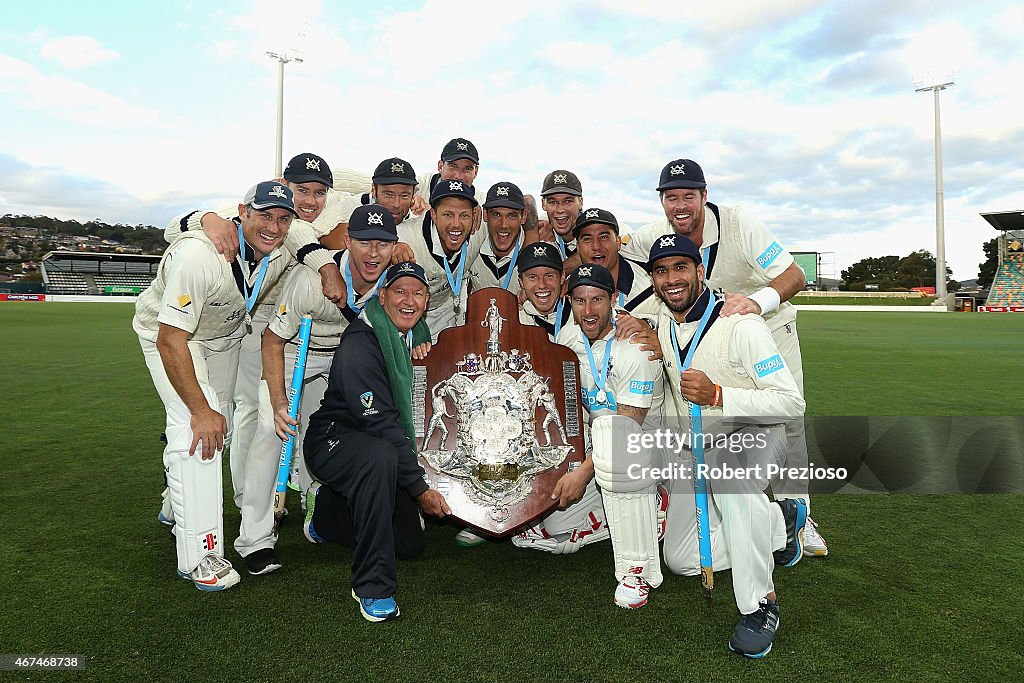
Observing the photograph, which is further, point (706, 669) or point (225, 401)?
point (225, 401)

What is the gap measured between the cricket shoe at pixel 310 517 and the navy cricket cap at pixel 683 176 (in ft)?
10.7

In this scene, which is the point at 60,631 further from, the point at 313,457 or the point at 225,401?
the point at 225,401

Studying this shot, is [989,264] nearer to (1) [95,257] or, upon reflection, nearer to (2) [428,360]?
(2) [428,360]

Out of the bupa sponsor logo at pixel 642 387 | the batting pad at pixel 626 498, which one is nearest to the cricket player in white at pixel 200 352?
the batting pad at pixel 626 498

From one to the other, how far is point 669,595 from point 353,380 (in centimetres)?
220

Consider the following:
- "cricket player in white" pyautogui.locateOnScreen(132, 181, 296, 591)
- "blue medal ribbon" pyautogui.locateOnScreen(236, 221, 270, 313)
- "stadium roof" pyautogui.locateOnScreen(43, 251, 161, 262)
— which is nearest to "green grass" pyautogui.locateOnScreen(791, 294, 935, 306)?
"blue medal ribbon" pyautogui.locateOnScreen(236, 221, 270, 313)

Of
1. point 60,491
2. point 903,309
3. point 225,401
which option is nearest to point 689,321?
point 225,401

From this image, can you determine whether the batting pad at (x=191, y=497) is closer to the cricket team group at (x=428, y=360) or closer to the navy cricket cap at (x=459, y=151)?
the cricket team group at (x=428, y=360)

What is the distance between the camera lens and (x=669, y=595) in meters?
3.80

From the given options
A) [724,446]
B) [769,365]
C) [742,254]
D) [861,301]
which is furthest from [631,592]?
[861,301]

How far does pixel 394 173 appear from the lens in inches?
211

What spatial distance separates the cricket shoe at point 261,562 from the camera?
159 inches

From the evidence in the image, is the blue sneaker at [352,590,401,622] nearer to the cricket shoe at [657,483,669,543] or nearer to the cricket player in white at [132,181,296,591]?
the cricket player in white at [132,181,296,591]

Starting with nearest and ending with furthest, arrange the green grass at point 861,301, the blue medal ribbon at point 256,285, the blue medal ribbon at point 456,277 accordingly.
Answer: the blue medal ribbon at point 256,285
the blue medal ribbon at point 456,277
the green grass at point 861,301
